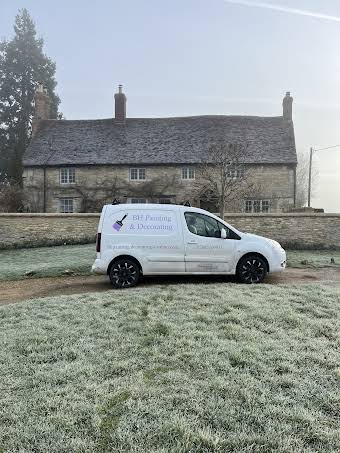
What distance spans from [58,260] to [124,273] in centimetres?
617

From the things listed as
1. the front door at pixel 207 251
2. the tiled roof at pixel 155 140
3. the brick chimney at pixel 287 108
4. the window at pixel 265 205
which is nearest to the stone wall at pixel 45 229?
the front door at pixel 207 251

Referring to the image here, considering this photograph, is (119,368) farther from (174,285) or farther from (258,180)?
(258,180)

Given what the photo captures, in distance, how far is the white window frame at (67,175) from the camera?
30.3 metres

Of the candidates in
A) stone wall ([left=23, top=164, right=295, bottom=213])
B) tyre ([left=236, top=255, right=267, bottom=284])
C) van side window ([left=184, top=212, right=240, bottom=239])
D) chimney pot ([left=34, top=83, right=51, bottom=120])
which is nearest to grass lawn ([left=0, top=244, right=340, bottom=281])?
tyre ([left=236, top=255, right=267, bottom=284])

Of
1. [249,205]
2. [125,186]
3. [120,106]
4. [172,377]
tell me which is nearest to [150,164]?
[125,186]

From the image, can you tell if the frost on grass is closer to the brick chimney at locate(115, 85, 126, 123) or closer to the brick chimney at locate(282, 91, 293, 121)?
the brick chimney at locate(115, 85, 126, 123)

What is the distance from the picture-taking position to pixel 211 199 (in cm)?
→ 2766

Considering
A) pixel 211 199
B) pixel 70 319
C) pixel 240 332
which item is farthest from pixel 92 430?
pixel 211 199

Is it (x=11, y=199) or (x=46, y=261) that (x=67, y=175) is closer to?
(x=11, y=199)

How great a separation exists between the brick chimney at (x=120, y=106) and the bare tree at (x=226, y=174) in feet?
30.7

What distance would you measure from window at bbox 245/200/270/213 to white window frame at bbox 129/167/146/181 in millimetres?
8095

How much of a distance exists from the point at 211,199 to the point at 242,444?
82.2 ft

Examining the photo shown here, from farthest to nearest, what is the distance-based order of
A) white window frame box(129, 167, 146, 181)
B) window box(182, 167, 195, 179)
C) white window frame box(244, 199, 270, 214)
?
white window frame box(129, 167, 146, 181) → window box(182, 167, 195, 179) → white window frame box(244, 199, 270, 214)

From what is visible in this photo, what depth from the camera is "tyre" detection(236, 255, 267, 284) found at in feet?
31.4
